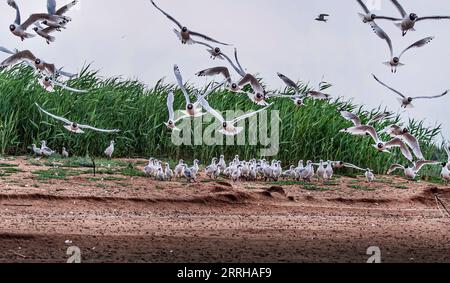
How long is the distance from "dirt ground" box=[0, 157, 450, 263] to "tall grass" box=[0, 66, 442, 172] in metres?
1.47

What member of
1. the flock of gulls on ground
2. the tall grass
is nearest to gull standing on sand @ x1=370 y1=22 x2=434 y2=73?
the flock of gulls on ground

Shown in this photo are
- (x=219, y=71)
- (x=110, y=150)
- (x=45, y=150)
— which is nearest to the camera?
(x=219, y=71)

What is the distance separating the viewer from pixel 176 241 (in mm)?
11211

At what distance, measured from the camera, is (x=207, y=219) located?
13.6 meters

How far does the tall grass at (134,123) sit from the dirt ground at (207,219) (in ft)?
4.81

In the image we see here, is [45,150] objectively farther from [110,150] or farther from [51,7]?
[51,7]

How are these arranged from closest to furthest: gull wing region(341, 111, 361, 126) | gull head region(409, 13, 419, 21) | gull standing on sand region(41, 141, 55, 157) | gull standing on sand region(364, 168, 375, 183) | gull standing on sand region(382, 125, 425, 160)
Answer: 1. gull head region(409, 13, 419, 21)
2. gull wing region(341, 111, 361, 126)
3. gull standing on sand region(382, 125, 425, 160)
4. gull standing on sand region(41, 141, 55, 157)
5. gull standing on sand region(364, 168, 375, 183)

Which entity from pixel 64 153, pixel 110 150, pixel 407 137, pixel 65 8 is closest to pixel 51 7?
pixel 65 8

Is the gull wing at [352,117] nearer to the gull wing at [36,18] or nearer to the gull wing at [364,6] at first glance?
the gull wing at [364,6]

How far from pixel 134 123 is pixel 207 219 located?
6951 mm

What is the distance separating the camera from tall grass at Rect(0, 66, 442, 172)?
1933 cm

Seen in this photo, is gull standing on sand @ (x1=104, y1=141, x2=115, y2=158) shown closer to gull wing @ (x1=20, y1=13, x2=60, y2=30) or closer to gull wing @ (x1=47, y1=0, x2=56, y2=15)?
gull wing @ (x1=20, y1=13, x2=60, y2=30)
